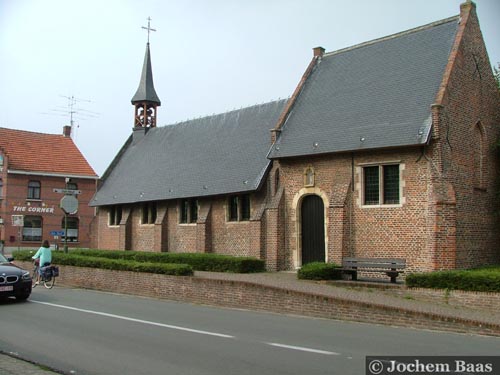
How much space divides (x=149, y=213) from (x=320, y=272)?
16659mm

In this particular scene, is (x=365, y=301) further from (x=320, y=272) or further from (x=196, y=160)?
(x=196, y=160)

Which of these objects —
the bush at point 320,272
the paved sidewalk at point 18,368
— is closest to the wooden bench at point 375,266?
the bush at point 320,272

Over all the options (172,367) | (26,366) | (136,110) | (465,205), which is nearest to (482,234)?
(465,205)

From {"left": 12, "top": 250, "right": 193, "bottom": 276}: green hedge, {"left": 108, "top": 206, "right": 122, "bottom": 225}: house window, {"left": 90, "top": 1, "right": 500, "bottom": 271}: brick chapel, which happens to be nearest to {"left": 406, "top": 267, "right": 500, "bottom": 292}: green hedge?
{"left": 90, "top": 1, "right": 500, "bottom": 271}: brick chapel

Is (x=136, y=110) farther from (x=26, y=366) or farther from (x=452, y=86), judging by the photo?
(x=26, y=366)

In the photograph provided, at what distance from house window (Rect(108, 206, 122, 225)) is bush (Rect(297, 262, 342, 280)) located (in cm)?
1944

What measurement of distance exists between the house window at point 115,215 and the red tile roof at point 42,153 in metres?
14.3

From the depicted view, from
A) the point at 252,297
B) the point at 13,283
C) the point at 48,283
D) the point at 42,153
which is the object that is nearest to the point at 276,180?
the point at 252,297

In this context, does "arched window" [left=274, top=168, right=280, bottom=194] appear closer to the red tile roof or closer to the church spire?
the church spire

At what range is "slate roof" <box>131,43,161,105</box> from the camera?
130ft

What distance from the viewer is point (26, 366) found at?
7.99 metres

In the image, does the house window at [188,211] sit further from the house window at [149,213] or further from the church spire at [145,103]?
the church spire at [145,103]

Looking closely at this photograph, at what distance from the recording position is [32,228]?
46.5m

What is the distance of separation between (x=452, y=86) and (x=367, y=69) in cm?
489
